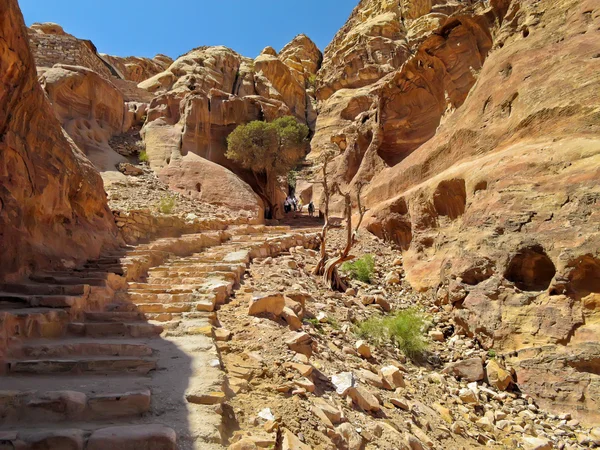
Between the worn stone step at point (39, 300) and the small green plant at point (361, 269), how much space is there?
6.55m

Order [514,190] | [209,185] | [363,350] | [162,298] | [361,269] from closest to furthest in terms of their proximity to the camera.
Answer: [363,350] < [162,298] < [514,190] < [361,269] < [209,185]

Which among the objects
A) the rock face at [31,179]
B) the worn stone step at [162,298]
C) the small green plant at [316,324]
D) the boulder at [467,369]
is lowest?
the boulder at [467,369]

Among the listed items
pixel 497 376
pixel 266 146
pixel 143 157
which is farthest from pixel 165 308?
pixel 266 146

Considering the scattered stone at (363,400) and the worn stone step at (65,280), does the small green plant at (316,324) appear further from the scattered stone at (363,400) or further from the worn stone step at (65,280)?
the worn stone step at (65,280)

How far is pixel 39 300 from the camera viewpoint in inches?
177

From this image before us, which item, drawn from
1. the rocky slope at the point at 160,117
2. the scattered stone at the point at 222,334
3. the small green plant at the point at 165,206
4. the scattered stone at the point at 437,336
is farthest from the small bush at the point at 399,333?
the rocky slope at the point at 160,117

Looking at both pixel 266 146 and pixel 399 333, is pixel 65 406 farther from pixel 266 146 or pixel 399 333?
pixel 266 146

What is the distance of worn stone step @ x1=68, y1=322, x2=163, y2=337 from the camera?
4.35m

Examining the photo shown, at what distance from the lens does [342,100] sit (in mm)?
34719

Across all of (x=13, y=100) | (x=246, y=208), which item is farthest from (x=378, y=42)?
(x=13, y=100)

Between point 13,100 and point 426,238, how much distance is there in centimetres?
895

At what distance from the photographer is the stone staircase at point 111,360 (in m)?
2.56

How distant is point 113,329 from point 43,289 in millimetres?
1231

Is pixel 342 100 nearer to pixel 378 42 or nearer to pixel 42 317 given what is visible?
pixel 378 42
